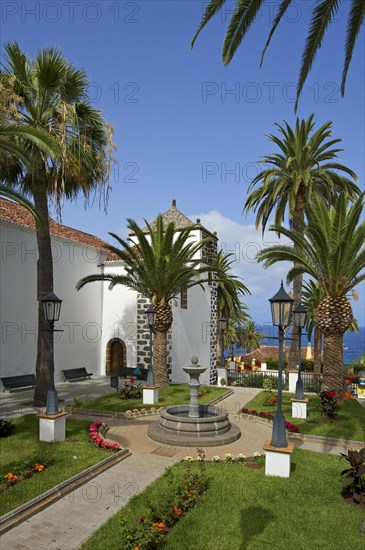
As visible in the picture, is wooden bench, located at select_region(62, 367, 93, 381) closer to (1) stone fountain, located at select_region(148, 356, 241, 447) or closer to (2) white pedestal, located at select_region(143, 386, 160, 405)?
(2) white pedestal, located at select_region(143, 386, 160, 405)

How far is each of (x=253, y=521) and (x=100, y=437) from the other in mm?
5138

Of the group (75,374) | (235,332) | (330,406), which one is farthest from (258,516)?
(235,332)

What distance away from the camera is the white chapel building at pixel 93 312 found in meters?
18.3

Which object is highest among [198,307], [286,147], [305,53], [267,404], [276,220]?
[286,147]

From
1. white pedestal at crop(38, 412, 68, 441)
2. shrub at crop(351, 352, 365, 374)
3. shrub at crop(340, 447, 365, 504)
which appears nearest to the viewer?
shrub at crop(340, 447, 365, 504)

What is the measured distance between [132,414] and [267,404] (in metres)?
5.31

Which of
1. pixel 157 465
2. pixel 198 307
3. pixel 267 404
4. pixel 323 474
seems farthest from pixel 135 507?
pixel 198 307

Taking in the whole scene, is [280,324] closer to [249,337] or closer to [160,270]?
[160,270]

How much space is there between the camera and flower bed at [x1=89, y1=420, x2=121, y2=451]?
31.6ft

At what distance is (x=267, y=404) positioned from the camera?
1560 cm

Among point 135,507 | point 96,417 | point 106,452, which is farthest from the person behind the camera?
point 96,417

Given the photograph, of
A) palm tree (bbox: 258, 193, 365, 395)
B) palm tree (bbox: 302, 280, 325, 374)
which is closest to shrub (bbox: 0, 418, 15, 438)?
palm tree (bbox: 258, 193, 365, 395)

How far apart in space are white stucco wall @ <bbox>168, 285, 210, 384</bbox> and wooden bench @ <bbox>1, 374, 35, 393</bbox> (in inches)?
308

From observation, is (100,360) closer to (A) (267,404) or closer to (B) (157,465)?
(A) (267,404)
